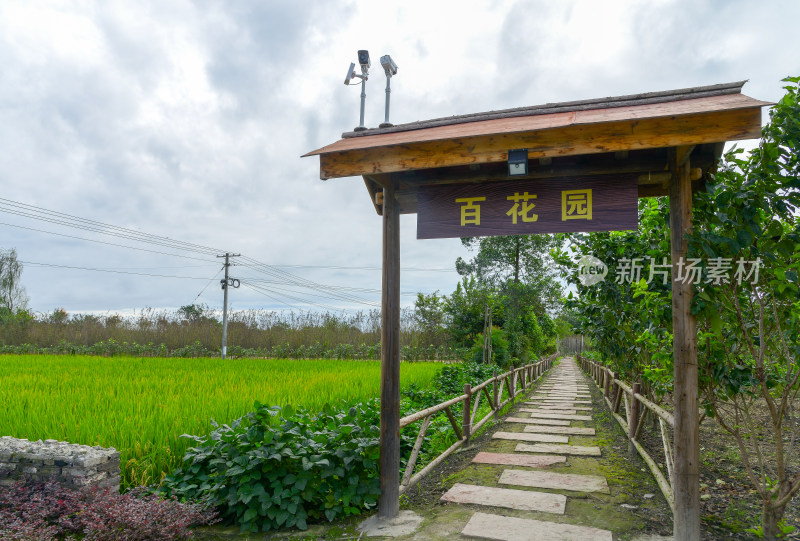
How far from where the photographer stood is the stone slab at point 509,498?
153 inches

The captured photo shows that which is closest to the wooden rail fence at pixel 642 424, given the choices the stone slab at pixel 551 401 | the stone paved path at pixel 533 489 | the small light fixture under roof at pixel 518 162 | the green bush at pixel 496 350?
the stone paved path at pixel 533 489

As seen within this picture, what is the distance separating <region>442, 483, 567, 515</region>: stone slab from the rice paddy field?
2.52 meters

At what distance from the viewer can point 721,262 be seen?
3.21 meters

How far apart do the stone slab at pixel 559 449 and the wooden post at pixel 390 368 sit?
8.58 ft

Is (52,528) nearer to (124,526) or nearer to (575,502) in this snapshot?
(124,526)

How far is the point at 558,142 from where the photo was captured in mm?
3312

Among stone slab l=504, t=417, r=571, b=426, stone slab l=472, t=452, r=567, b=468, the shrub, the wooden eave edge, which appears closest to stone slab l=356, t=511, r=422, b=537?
the shrub

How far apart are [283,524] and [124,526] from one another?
1.06 metres

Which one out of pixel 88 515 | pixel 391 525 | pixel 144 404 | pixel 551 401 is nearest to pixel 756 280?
pixel 391 525

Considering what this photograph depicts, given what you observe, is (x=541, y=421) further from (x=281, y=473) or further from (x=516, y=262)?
(x=516, y=262)

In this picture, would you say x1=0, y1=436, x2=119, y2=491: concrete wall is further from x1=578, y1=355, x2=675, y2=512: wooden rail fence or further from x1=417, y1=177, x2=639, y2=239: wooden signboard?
x1=578, y1=355, x2=675, y2=512: wooden rail fence

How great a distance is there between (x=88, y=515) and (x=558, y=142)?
4218 mm

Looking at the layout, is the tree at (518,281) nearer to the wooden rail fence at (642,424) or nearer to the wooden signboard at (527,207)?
the wooden rail fence at (642,424)

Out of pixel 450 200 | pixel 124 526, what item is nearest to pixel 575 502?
pixel 450 200
